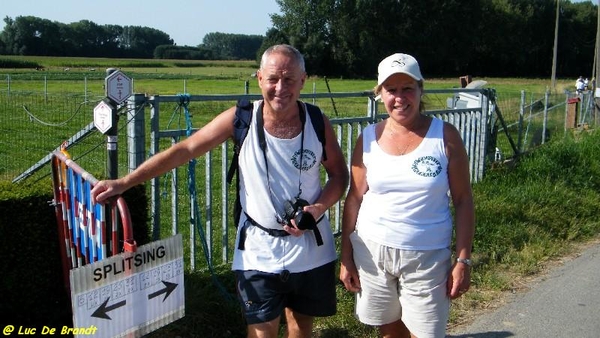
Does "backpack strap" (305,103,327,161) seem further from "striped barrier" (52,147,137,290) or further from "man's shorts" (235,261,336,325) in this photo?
"striped barrier" (52,147,137,290)

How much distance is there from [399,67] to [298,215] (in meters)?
0.79

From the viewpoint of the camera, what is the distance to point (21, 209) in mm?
3635

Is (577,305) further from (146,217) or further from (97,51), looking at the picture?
(97,51)

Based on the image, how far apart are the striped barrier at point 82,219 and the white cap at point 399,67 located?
1284 mm

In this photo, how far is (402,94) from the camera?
2.83m

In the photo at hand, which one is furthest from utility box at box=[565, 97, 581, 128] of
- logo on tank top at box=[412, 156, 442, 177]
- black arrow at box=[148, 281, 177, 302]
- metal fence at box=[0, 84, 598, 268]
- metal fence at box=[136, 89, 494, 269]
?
black arrow at box=[148, 281, 177, 302]

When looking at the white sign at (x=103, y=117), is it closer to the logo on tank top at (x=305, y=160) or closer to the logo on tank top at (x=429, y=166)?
the logo on tank top at (x=305, y=160)

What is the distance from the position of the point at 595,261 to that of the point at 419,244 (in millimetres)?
3652

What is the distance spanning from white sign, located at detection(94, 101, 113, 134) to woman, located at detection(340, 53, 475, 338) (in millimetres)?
1381

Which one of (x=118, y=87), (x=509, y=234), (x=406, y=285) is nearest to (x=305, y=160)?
(x=406, y=285)

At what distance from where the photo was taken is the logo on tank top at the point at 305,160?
280cm

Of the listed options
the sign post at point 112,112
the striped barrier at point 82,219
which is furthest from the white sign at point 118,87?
the striped barrier at point 82,219

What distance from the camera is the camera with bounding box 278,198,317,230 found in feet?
9.00

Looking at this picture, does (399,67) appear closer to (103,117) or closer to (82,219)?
(103,117)
